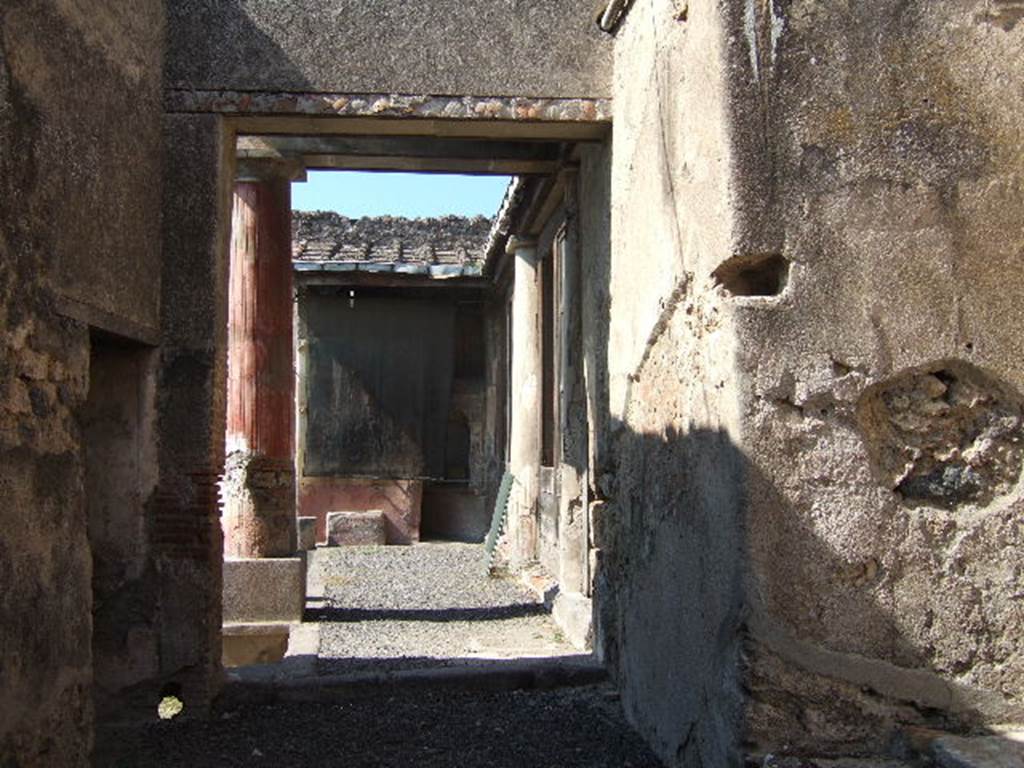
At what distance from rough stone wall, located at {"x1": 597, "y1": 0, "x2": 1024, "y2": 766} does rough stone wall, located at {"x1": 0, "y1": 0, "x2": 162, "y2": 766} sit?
6.75 feet

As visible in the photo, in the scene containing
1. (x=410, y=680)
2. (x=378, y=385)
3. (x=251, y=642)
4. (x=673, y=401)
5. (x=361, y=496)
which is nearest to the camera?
(x=673, y=401)

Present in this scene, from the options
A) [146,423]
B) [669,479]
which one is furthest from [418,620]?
[669,479]

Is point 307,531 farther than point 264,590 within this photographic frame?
Yes

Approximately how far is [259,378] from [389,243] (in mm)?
8233

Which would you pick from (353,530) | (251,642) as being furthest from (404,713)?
(353,530)

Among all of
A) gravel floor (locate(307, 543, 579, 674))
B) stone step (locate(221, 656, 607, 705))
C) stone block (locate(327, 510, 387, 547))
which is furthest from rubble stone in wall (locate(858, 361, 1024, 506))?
stone block (locate(327, 510, 387, 547))

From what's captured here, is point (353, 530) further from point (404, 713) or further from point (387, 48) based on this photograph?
point (387, 48)

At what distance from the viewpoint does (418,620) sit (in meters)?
8.82

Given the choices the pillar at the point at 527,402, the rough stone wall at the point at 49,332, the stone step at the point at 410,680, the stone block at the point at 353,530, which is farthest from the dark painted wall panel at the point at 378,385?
the rough stone wall at the point at 49,332

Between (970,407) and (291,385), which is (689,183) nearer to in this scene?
(970,407)

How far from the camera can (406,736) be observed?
16.3ft

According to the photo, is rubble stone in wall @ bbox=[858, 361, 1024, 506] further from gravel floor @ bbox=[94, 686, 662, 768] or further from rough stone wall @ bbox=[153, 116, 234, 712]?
rough stone wall @ bbox=[153, 116, 234, 712]

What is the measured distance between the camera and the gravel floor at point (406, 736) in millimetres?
4574

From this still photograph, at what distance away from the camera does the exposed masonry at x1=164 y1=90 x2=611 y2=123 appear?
17.3 feet
